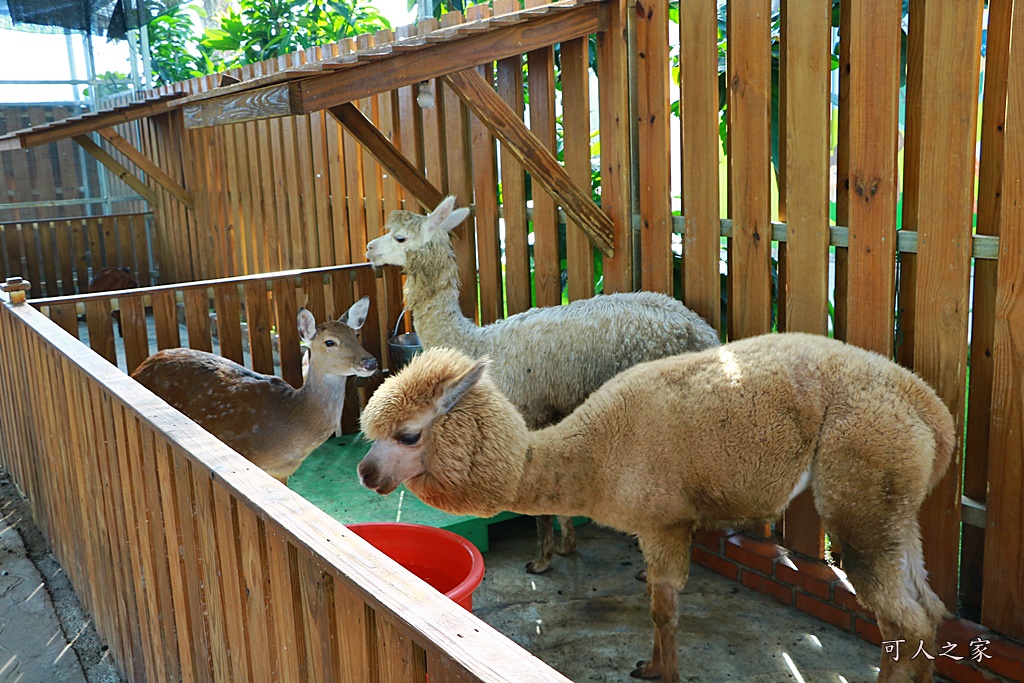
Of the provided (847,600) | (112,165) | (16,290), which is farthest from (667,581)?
(112,165)

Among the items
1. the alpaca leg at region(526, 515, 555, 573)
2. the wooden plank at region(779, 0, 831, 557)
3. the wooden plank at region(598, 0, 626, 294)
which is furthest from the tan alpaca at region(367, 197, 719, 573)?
the wooden plank at region(779, 0, 831, 557)

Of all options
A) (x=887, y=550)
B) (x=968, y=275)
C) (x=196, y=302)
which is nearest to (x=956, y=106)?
(x=968, y=275)

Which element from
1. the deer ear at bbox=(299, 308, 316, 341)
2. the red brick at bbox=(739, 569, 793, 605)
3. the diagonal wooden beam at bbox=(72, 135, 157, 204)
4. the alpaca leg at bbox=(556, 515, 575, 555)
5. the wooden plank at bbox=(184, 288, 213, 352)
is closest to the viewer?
the red brick at bbox=(739, 569, 793, 605)

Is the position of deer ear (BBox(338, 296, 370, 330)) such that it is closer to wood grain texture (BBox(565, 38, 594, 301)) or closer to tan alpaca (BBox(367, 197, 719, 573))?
tan alpaca (BBox(367, 197, 719, 573))

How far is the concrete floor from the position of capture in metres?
3.79

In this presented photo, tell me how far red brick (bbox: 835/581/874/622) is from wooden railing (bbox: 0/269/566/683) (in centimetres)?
266

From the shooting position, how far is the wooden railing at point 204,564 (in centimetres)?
162

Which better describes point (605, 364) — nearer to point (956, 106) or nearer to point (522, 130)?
point (522, 130)

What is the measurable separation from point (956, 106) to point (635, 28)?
1.85 metres

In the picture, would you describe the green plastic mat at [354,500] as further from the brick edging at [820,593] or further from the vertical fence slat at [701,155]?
the vertical fence slat at [701,155]

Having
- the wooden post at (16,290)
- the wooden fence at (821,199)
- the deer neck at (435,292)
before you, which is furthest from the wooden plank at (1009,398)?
the wooden post at (16,290)

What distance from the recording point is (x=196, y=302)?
597 cm

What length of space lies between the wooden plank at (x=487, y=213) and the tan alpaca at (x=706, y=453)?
2.33 meters

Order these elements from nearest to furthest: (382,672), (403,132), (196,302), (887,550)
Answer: (382,672) → (887,550) → (196,302) → (403,132)
